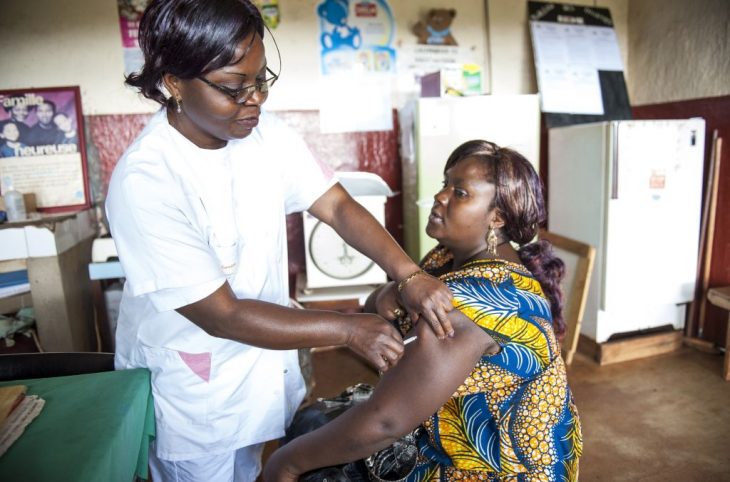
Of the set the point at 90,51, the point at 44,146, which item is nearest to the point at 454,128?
the point at 90,51

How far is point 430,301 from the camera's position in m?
1.02

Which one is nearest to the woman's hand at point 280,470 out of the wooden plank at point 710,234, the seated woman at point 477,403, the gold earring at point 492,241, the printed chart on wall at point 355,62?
the seated woman at point 477,403

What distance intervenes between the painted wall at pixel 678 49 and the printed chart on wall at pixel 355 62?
181 cm

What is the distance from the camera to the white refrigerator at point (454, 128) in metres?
2.91

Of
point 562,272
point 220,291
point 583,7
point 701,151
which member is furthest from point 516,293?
point 583,7

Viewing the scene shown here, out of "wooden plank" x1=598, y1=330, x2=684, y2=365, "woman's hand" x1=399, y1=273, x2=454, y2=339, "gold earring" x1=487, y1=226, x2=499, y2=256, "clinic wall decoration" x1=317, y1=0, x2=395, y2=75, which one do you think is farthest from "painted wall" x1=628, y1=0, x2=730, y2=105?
"woman's hand" x1=399, y1=273, x2=454, y2=339

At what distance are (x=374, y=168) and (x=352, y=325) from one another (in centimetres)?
247

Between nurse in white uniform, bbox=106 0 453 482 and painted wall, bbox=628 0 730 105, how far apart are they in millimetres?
2816

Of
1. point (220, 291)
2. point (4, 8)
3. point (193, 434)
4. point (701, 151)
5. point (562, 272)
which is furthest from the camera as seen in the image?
point (701, 151)

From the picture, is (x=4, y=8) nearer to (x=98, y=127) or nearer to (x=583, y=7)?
Result: (x=98, y=127)

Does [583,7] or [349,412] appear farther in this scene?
[583,7]

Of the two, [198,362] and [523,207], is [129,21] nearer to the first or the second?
[198,362]

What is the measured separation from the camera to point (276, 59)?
302cm

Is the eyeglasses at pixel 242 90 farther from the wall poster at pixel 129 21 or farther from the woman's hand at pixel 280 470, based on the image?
the wall poster at pixel 129 21
